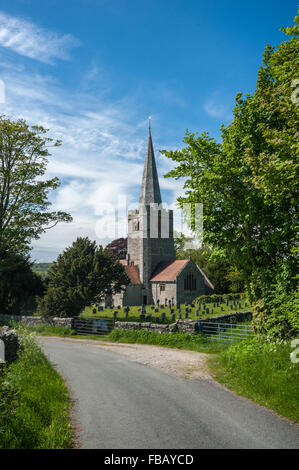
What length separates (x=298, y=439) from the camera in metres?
5.75

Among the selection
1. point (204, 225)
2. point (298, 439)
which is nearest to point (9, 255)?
point (204, 225)

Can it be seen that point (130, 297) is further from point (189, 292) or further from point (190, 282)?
point (190, 282)

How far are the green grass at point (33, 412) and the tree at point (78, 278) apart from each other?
1514cm

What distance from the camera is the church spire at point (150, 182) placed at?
52938 mm

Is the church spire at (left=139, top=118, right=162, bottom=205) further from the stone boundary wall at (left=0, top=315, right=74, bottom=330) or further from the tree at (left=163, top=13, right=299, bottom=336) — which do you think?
the tree at (left=163, top=13, right=299, bottom=336)

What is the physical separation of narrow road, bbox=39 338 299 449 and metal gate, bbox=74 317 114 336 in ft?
34.1

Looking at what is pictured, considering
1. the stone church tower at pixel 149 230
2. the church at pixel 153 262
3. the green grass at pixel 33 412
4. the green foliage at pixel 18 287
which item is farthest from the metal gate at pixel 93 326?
the stone church tower at pixel 149 230

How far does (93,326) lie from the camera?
870 inches

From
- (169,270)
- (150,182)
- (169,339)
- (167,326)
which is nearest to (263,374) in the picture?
(169,339)

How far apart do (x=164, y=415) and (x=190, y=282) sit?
4200cm

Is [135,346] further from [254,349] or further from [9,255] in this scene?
[9,255]

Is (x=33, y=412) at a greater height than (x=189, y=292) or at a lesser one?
lesser

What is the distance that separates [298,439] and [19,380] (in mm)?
6453

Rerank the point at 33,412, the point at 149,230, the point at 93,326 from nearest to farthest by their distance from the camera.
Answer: the point at 33,412
the point at 93,326
the point at 149,230
